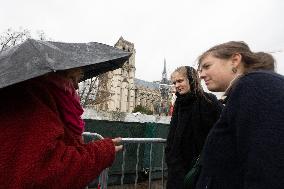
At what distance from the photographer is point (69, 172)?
70.0 inches

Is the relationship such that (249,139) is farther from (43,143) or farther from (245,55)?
(43,143)

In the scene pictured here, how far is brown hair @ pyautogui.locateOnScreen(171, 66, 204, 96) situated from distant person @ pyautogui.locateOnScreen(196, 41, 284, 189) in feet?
6.99

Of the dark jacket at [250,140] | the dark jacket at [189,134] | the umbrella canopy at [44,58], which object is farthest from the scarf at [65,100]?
the dark jacket at [189,134]

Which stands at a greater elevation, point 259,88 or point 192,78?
point 192,78

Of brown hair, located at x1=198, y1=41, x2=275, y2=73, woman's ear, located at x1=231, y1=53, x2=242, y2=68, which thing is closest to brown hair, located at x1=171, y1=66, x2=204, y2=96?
brown hair, located at x1=198, y1=41, x2=275, y2=73

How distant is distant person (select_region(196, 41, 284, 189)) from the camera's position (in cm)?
143

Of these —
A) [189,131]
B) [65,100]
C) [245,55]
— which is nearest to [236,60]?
[245,55]

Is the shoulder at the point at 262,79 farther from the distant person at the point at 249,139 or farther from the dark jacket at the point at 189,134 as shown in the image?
the dark jacket at the point at 189,134

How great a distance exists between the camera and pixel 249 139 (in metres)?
1.51

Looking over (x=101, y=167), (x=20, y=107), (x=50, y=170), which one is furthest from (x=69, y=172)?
(x=20, y=107)

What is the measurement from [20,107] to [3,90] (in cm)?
15

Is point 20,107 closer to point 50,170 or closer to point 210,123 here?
point 50,170

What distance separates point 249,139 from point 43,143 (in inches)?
36.0

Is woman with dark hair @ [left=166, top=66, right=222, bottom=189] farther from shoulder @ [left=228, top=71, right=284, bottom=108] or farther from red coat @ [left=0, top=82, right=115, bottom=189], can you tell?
shoulder @ [left=228, top=71, right=284, bottom=108]
